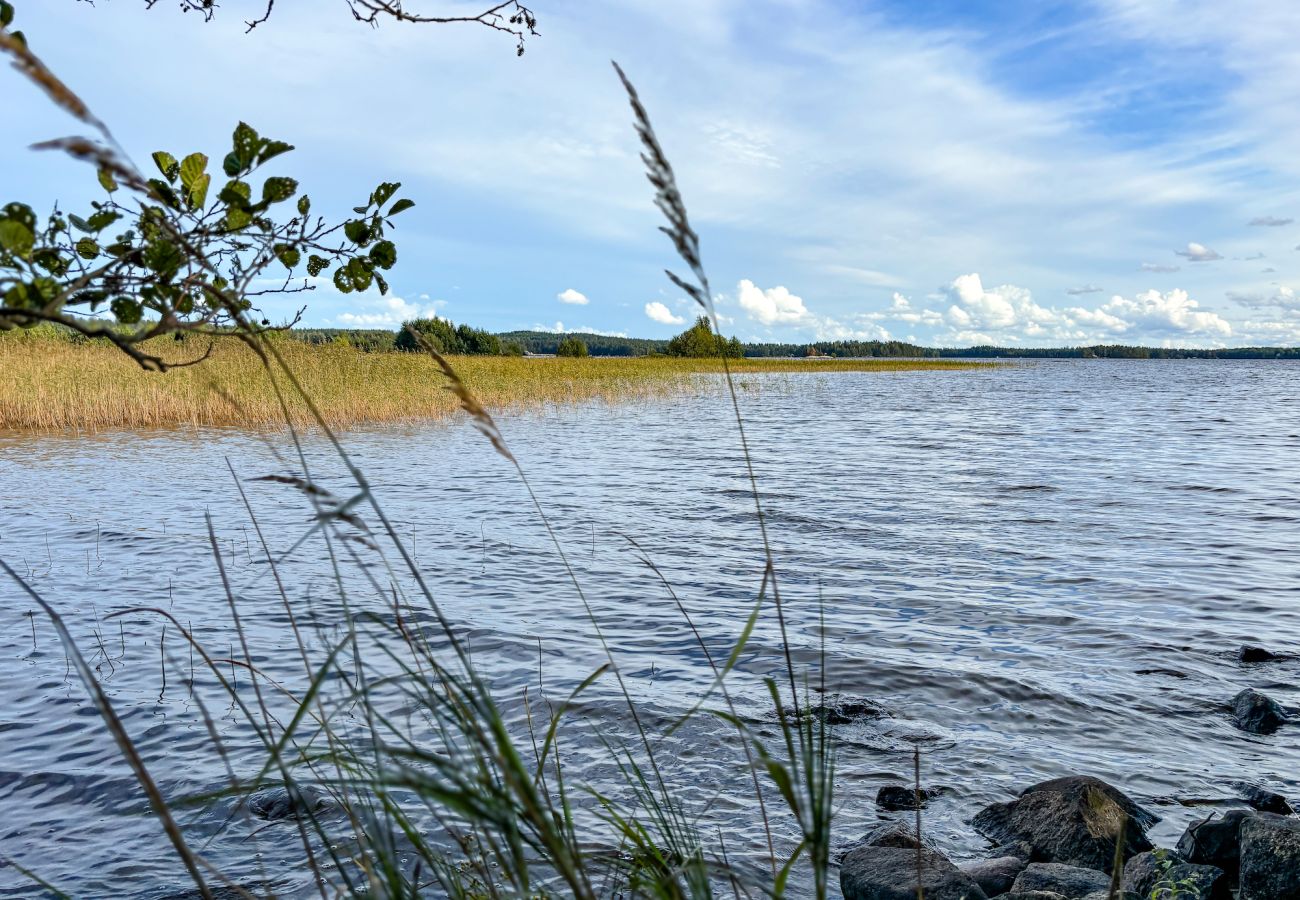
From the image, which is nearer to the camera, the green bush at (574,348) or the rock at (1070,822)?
the rock at (1070,822)

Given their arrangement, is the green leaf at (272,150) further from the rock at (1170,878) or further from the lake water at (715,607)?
the rock at (1170,878)

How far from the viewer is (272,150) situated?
232 cm

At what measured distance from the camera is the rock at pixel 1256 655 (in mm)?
6340

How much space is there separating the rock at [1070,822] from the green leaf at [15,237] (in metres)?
3.90

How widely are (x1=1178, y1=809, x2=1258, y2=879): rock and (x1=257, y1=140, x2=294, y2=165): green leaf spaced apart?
3903 mm

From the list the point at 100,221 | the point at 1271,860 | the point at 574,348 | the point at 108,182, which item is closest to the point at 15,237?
the point at 100,221

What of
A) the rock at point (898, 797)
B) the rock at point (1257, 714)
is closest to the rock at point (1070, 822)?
the rock at point (898, 797)

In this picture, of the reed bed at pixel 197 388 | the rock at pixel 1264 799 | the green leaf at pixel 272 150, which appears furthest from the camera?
the reed bed at pixel 197 388

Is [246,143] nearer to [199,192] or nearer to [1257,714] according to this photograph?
[199,192]

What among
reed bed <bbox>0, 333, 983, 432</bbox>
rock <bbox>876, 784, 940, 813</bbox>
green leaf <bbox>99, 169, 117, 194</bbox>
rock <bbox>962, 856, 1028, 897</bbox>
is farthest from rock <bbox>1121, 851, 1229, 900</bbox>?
reed bed <bbox>0, 333, 983, 432</bbox>

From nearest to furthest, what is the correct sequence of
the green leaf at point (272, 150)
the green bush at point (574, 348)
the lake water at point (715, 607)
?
the green leaf at point (272, 150) → the lake water at point (715, 607) → the green bush at point (574, 348)

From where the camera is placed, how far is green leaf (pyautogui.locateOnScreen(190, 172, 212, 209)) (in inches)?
101

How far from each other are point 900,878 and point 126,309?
3038mm

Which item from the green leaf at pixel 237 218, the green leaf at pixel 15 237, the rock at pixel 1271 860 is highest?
the green leaf at pixel 237 218
